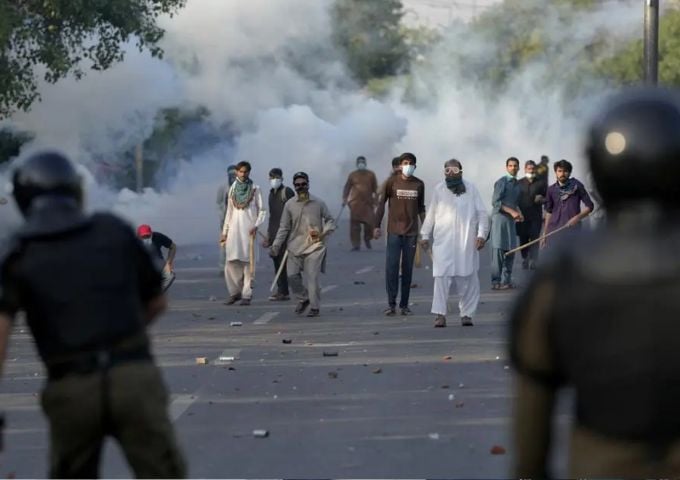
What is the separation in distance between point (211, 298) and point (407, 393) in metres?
9.65

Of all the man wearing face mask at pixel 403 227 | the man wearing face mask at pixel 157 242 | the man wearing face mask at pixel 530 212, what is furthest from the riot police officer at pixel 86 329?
the man wearing face mask at pixel 530 212

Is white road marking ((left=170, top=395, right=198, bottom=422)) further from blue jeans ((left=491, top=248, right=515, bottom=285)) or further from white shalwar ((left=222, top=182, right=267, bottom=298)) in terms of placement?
Answer: blue jeans ((left=491, top=248, right=515, bottom=285))

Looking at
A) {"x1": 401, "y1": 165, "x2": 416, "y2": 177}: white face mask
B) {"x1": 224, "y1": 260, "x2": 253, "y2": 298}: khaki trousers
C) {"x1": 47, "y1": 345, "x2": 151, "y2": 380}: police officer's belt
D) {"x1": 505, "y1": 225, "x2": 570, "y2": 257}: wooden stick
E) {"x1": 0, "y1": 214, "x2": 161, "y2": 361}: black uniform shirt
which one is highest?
{"x1": 401, "y1": 165, "x2": 416, "y2": 177}: white face mask

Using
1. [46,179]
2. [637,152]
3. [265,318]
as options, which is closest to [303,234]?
[265,318]

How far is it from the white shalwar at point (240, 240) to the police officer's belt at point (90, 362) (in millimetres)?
14558

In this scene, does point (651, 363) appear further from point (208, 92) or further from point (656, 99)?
point (208, 92)

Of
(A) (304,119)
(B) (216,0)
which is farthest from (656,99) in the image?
(A) (304,119)

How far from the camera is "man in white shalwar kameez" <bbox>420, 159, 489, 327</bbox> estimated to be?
16359 millimetres

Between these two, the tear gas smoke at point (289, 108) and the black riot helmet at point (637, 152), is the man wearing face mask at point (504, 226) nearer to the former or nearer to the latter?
the tear gas smoke at point (289, 108)

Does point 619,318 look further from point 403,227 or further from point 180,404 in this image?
point 403,227

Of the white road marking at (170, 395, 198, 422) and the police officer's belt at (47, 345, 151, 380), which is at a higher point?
the police officer's belt at (47, 345, 151, 380)

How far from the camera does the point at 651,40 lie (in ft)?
64.8

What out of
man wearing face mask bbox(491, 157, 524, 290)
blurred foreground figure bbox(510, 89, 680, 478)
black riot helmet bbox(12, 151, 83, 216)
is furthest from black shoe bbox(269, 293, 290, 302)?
blurred foreground figure bbox(510, 89, 680, 478)

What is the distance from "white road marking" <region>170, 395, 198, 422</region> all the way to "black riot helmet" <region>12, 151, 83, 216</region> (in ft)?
17.1
